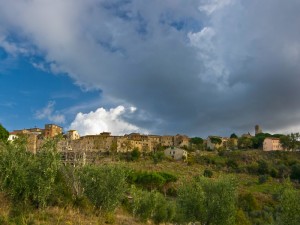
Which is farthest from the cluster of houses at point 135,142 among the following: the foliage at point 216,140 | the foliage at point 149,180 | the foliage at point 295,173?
the foliage at point 149,180

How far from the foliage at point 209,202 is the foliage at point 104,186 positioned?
17.2 feet

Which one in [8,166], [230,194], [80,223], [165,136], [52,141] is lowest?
[80,223]

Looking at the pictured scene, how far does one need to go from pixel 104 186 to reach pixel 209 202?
26.7ft

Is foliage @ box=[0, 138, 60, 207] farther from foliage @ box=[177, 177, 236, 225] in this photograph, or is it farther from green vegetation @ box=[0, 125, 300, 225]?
foliage @ box=[177, 177, 236, 225]

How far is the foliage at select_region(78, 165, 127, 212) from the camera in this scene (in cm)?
2870

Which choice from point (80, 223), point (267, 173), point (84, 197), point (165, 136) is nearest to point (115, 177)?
point (84, 197)

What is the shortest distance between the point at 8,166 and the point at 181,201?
13.8 metres

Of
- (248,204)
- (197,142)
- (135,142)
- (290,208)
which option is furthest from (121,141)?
(290,208)

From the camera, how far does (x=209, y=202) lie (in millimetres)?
28391

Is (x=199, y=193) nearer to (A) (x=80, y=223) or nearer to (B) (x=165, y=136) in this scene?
(A) (x=80, y=223)

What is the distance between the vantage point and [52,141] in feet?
85.2

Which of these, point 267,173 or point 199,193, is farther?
point 267,173

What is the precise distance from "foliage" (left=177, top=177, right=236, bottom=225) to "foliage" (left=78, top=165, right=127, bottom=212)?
5257 mm

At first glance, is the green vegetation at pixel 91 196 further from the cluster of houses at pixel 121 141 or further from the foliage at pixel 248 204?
the cluster of houses at pixel 121 141
